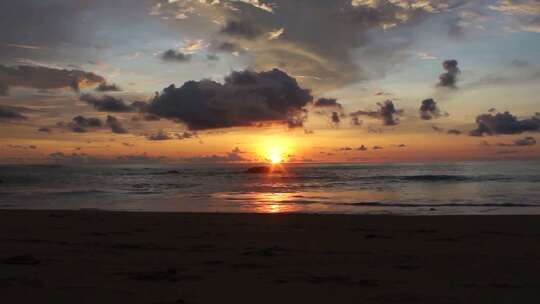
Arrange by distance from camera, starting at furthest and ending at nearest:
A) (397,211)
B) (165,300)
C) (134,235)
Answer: (397,211) → (134,235) → (165,300)

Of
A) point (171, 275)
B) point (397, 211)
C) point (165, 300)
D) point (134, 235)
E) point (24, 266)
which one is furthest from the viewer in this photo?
point (397, 211)

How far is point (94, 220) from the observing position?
1544 cm

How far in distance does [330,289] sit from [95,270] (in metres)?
3.68

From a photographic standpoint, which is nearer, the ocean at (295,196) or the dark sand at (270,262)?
the dark sand at (270,262)

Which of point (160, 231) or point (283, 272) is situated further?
point (160, 231)

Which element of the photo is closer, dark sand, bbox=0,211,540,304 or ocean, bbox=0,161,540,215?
dark sand, bbox=0,211,540,304

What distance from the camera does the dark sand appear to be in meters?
6.16

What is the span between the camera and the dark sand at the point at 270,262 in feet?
20.2

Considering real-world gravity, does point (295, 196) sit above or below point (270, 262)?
below

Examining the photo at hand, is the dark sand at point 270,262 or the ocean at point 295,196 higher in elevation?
the dark sand at point 270,262

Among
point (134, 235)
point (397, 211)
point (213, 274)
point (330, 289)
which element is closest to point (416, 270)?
point (330, 289)

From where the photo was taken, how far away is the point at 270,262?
27.1 feet

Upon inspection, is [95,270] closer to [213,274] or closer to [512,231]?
[213,274]

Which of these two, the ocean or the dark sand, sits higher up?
the dark sand
